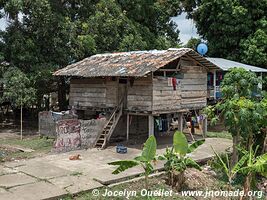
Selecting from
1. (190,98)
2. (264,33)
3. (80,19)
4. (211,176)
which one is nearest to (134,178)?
(211,176)

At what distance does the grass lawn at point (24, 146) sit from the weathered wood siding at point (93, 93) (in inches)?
99.0

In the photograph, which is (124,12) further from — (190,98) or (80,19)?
(190,98)

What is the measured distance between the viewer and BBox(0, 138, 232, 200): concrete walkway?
9867mm

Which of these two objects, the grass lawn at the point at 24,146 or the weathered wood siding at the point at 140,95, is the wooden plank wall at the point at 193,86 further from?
the grass lawn at the point at 24,146

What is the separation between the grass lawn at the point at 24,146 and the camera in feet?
46.7

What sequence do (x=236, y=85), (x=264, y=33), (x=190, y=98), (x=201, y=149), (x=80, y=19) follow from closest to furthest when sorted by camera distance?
(x=236, y=85)
(x=201, y=149)
(x=190, y=98)
(x=80, y=19)
(x=264, y=33)

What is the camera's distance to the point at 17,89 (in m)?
19.0

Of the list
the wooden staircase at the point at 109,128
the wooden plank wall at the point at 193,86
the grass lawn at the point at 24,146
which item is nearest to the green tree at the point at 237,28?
the wooden plank wall at the point at 193,86

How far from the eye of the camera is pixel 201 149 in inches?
623

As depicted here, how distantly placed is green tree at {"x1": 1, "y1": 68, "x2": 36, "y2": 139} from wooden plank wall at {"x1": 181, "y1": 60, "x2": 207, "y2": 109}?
25.8ft

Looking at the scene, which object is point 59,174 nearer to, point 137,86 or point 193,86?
point 137,86

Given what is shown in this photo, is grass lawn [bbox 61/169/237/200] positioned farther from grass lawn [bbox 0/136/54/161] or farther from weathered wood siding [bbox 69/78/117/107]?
weathered wood siding [bbox 69/78/117/107]

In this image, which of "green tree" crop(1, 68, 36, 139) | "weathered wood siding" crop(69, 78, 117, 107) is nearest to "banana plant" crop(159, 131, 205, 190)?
"weathered wood siding" crop(69, 78, 117, 107)

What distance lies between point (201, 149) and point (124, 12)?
36.0ft
